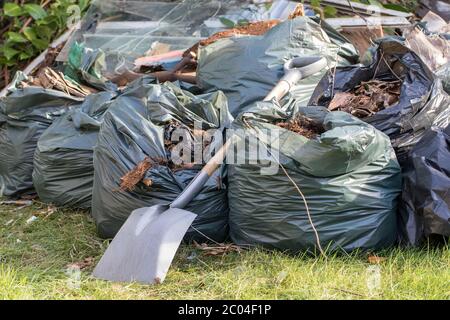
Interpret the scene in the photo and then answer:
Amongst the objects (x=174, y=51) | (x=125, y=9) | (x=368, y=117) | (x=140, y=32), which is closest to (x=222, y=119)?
(x=368, y=117)

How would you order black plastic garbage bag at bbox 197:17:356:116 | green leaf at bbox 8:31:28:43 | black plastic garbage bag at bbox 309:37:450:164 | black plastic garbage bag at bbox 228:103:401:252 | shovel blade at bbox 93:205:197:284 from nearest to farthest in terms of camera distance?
shovel blade at bbox 93:205:197:284
black plastic garbage bag at bbox 228:103:401:252
black plastic garbage bag at bbox 309:37:450:164
black plastic garbage bag at bbox 197:17:356:116
green leaf at bbox 8:31:28:43

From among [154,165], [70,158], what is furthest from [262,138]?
[70,158]

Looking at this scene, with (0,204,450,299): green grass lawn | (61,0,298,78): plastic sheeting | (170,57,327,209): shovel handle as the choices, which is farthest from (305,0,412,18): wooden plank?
(0,204,450,299): green grass lawn

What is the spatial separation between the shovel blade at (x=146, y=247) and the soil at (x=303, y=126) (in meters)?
0.61

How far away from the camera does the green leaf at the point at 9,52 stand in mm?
5966

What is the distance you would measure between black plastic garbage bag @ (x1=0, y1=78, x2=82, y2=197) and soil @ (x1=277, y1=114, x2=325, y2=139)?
Answer: 174 centimetres

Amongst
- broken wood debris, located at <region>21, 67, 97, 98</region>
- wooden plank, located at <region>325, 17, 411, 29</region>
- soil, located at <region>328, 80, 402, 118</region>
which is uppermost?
soil, located at <region>328, 80, 402, 118</region>

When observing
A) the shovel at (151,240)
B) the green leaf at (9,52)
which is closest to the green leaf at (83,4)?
the green leaf at (9,52)

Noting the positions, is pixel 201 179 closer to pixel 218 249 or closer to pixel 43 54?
pixel 218 249

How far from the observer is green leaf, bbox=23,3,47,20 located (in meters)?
A: 5.97

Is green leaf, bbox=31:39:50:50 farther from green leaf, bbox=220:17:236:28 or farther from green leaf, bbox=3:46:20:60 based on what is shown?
green leaf, bbox=220:17:236:28

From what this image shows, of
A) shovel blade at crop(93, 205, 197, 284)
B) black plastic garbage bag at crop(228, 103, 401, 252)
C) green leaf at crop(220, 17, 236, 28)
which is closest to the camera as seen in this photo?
shovel blade at crop(93, 205, 197, 284)

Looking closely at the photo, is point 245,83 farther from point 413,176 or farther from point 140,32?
point 140,32
